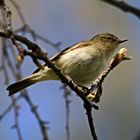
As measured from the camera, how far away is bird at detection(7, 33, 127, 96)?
387 cm

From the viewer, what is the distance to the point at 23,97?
12.4ft

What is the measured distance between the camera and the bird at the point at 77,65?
387 centimetres

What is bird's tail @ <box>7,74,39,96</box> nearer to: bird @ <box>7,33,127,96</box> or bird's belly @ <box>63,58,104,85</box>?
bird @ <box>7,33,127,96</box>

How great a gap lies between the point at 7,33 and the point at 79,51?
2345 mm

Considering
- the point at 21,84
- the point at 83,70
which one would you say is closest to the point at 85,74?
the point at 83,70

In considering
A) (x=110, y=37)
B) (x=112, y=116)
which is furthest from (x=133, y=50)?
(x=110, y=37)

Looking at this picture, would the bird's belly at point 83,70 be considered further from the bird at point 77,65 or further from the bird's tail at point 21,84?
the bird's tail at point 21,84

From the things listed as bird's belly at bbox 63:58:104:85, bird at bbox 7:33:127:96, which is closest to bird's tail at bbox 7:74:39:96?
Answer: bird at bbox 7:33:127:96

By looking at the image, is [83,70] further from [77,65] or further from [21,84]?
[21,84]

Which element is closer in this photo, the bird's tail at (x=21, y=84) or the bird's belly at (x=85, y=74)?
the bird's tail at (x=21, y=84)

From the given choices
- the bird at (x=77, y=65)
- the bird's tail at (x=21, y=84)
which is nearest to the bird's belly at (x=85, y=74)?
the bird at (x=77, y=65)

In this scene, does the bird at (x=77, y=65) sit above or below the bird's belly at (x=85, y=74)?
above

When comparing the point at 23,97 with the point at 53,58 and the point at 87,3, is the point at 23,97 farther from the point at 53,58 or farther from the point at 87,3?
the point at 87,3

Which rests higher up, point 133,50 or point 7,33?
point 133,50
